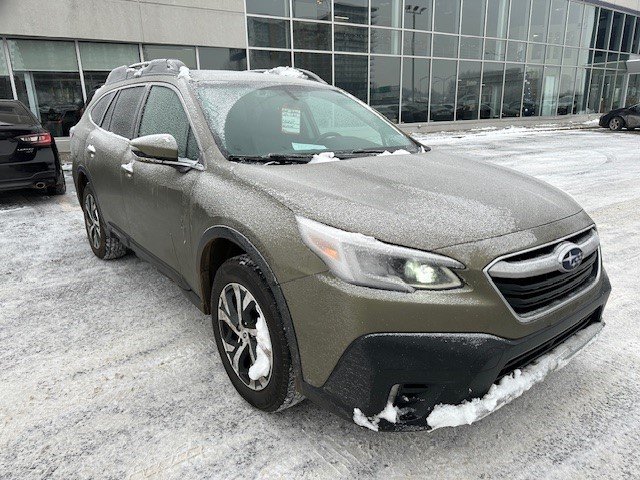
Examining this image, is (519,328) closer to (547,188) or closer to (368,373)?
(368,373)

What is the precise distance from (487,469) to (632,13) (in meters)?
35.5

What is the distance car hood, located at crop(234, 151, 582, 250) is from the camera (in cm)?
189

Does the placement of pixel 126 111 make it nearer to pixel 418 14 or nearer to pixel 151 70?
pixel 151 70

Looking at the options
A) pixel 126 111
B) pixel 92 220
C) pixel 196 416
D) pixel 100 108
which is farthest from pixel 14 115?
pixel 196 416

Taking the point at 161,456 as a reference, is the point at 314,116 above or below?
above

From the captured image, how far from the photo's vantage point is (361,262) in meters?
1.79

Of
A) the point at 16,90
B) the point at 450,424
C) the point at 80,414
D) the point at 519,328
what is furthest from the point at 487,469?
the point at 16,90

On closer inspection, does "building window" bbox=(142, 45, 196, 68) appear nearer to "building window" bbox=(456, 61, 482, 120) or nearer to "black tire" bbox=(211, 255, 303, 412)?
"building window" bbox=(456, 61, 482, 120)

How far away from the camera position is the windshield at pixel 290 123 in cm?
275

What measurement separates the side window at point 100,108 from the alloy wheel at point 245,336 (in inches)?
112

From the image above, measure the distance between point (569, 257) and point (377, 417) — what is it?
43.0 inches

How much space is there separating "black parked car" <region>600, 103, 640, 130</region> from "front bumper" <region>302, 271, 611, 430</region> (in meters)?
22.6

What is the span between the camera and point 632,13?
28312 mm

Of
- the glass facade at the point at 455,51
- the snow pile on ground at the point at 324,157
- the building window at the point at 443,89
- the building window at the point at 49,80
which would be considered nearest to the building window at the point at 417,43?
the glass facade at the point at 455,51
